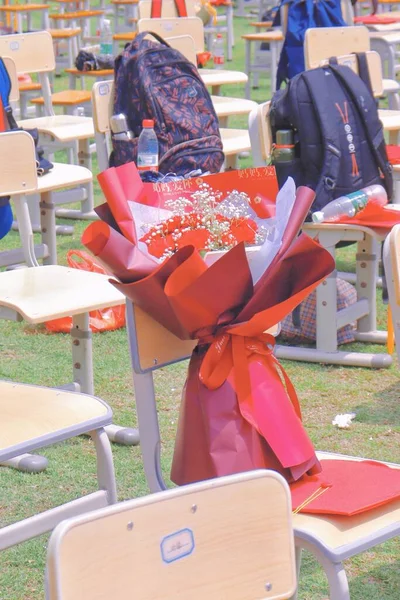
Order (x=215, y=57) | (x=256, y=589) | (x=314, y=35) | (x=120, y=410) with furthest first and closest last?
(x=215, y=57), (x=314, y=35), (x=120, y=410), (x=256, y=589)

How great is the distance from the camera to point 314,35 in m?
5.98

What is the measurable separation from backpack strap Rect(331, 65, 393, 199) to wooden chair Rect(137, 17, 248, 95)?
232 cm

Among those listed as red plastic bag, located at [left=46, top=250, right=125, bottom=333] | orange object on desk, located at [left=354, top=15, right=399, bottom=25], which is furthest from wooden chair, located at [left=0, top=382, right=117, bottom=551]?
orange object on desk, located at [left=354, top=15, right=399, bottom=25]

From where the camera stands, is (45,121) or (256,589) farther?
(45,121)

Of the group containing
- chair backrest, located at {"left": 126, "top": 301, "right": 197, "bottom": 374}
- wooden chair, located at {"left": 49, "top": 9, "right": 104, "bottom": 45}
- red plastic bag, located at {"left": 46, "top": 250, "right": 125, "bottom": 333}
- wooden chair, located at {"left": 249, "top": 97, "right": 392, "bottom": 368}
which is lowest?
wooden chair, located at {"left": 49, "top": 9, "right": 104, "bottom": 45}

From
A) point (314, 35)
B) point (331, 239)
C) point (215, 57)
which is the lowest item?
point (215, 57)

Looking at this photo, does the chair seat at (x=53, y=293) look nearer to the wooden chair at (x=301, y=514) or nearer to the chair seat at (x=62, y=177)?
the wooden chair at (x=301, y=514)

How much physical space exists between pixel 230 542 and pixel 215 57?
9.98m

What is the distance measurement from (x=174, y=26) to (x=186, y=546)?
226 inches

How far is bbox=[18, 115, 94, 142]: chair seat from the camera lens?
5.85 metres

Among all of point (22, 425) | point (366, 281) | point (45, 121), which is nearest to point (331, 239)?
point (366, 281)

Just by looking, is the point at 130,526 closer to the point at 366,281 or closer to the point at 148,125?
the point at 366,281

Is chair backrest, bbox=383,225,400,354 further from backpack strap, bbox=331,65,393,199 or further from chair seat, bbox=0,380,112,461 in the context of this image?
backpack strap, bbox=331,65,393,199

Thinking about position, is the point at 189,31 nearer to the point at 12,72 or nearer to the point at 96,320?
the point at 12,72
